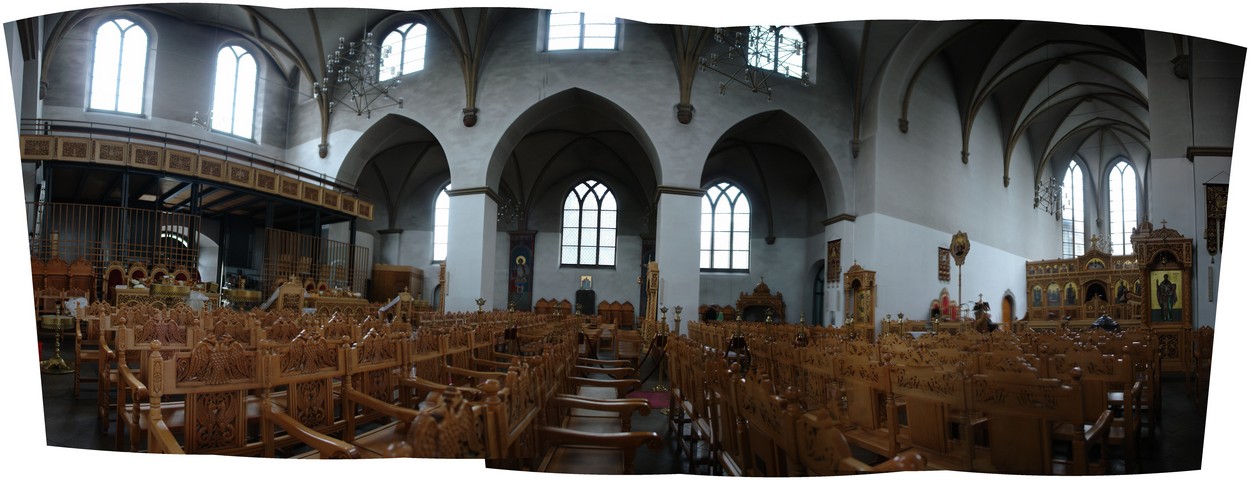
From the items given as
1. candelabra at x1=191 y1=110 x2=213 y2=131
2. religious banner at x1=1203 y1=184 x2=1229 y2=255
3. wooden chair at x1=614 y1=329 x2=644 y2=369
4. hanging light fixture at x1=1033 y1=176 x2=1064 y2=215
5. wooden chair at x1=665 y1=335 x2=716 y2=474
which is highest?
hanging light fixture at x1=1033 y1=176 x2=1064 y2=215

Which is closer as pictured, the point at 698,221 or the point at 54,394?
the point at 54,394

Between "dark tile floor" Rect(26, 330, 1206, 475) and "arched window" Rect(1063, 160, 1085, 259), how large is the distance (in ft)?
15.9

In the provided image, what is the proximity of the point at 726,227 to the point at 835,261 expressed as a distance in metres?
7.01

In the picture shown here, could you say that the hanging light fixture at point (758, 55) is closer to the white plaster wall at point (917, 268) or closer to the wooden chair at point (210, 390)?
the wooden chair at point (210, 390)

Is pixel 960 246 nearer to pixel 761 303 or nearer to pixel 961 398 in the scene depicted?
pixel 761 303

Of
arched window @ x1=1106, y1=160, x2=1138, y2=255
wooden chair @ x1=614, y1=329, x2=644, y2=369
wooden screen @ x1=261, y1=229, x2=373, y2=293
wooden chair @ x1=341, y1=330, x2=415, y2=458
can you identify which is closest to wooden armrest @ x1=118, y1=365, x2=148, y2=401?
wooden chair @ x1=341, y1=330, x2=415, y2=458

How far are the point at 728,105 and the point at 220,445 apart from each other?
15.4 metres

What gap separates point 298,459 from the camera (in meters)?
2.83

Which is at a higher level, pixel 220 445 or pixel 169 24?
pixel 169 24

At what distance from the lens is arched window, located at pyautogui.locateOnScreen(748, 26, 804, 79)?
7.84 meters

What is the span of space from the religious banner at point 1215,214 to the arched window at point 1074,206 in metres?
4.45

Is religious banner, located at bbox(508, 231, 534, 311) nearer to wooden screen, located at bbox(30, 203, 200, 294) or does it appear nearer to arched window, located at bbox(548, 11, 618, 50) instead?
wooden screen, located at bbox(30, 203, 200, 294)

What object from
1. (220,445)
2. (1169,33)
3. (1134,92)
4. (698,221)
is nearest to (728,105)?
(698,221)

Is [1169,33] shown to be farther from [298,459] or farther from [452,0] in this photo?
[298,459]
